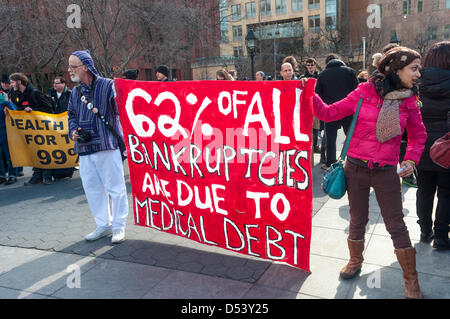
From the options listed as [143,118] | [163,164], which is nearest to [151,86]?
[143,118]

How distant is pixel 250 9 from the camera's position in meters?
62.2

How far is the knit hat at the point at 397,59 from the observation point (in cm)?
270

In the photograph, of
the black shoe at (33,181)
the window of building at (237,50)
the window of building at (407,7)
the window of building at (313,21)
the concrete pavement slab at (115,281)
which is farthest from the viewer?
the window of building at (237,50)

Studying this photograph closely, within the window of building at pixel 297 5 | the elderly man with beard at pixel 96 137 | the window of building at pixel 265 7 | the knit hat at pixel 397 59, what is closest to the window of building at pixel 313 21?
the window of building at pixel 297 5

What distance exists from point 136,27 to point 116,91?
2165 centimetres

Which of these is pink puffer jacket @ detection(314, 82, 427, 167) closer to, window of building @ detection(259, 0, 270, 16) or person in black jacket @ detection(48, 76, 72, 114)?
person in black jacket @ detection(48, 76, 72, 114)

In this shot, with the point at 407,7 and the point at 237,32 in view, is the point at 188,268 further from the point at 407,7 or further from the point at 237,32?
the point at 237,32

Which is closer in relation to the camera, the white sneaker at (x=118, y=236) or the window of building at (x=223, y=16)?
the white sneaker at (x=118, y=236)

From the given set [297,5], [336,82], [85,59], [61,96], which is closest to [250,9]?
[297,5]

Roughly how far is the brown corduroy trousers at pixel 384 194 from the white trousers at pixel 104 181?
2347 millimetres

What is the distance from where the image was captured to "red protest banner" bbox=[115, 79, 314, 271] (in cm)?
302

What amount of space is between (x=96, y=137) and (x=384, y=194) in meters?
2.76

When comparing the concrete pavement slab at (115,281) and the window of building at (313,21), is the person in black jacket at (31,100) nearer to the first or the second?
the concrete pavement slab at (115,281)

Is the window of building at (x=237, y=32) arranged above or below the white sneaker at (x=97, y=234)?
above
